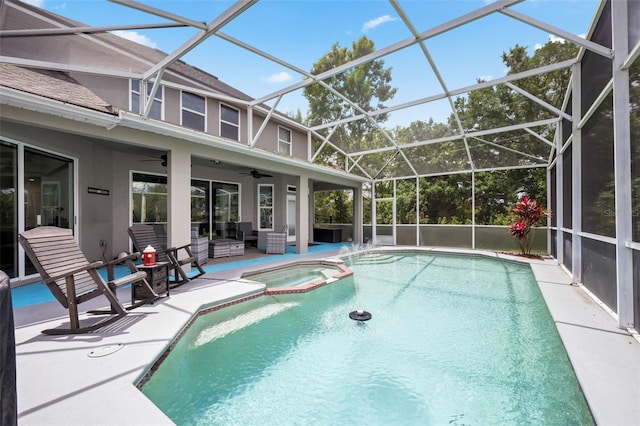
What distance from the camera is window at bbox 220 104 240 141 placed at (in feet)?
33.5

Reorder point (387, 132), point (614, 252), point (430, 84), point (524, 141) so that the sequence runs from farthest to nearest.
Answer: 1. point (387, 132)
2. point (524, 141)
3. point (430, 84)
4. point (614, 252)

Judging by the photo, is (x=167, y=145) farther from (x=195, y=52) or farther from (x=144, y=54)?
(x=144, y=54)

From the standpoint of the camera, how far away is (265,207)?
12.8m

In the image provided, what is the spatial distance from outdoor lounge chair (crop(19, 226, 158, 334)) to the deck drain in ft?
1.82

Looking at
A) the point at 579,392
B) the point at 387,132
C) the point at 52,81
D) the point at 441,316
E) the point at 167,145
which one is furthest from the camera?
the point at 387,132

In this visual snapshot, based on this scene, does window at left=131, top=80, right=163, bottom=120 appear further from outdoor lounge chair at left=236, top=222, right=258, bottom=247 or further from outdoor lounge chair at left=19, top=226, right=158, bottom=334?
outdoor lounge chair at left=19, top=226, right=158, bottom=334

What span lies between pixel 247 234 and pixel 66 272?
8481 millimetres

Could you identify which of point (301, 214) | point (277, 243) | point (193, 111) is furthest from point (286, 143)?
point (277, 243)

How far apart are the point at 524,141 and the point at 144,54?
38.3 feet

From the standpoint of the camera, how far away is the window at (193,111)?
9.18 metres

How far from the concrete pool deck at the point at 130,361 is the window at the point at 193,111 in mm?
6278

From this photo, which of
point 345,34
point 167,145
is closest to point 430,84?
point 345,34

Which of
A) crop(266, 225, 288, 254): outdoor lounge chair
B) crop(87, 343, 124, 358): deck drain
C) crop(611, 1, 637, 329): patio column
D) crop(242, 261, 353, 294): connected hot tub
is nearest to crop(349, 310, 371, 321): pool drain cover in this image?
crop(242, 261, 353, 294): connected hot tub

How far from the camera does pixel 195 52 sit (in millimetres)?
5398
